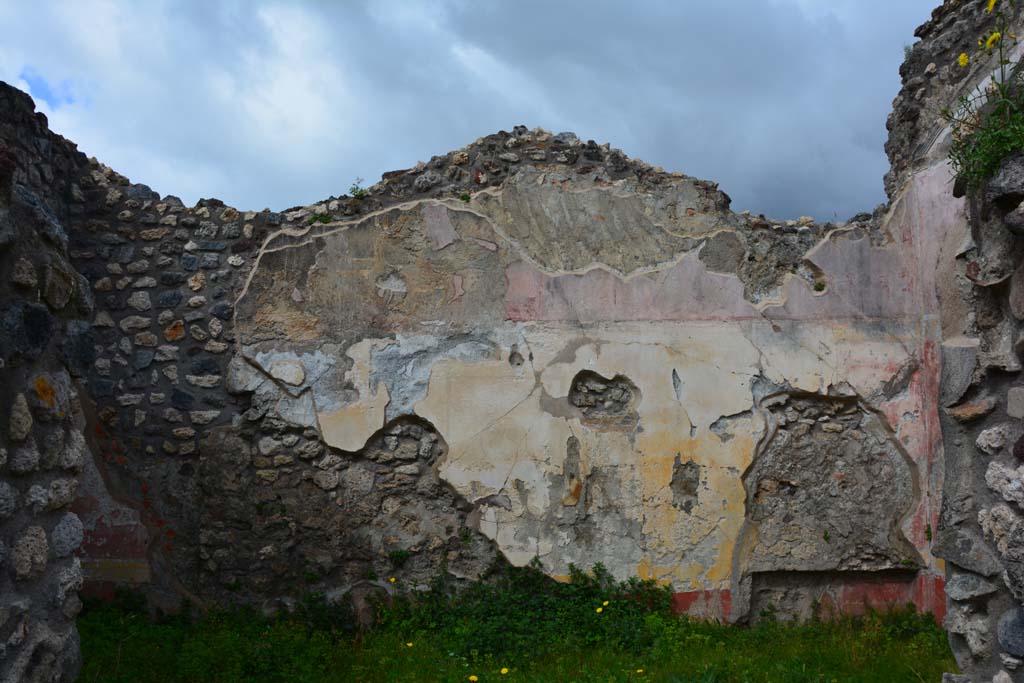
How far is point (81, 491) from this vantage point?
4602 mm

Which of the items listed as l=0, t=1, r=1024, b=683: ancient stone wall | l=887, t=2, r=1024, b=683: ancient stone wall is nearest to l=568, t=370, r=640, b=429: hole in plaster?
l=0, t=1, r=1024, b=683: ancient stone wall

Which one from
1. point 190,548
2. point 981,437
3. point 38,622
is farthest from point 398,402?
point 981,437

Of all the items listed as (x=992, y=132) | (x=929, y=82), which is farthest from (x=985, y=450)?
(x=929, y=82)

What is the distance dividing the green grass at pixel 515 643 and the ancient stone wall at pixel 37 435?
1382 mm

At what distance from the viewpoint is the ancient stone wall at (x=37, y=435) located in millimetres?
2193

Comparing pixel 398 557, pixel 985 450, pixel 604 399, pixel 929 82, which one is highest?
pixel 929 82

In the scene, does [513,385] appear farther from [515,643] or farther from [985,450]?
[985,450]

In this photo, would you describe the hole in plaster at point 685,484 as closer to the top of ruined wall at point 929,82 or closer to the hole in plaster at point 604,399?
the hole in plaster at point 604,399

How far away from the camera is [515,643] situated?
4.25 meters

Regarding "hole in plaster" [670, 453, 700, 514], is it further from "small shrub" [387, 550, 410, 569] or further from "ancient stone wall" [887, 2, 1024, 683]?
"ancient stone wall" [887, 2, 1024, 683]

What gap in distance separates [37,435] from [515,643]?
2703mm

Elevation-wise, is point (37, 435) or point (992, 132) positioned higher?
point (992, 132)

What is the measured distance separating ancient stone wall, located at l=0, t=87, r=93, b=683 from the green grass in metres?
1.38

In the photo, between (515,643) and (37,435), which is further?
(515,643)
